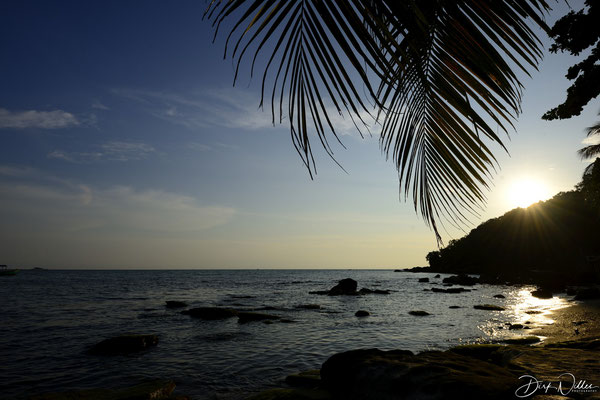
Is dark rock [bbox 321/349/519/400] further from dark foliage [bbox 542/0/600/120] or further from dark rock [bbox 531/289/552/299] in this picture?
dark rock [bbox 531/289/552/299]

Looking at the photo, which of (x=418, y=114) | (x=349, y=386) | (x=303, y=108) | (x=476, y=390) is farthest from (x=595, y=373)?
(x=303, y=108)

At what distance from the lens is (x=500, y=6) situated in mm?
1370

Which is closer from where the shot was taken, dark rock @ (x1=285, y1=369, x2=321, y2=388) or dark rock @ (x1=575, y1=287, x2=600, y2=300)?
dark rock @ (x1=285, y1=369, x2=321, y2=388)

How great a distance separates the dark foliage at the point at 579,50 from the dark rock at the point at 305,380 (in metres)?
10.2

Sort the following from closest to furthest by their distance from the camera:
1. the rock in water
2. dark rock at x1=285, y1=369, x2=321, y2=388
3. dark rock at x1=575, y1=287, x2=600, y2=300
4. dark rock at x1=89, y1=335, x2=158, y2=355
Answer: dark rock at x1=285, y1=369, x2=321, y2=388
dark rock at x1=89, y1=335, x2=158, y2=355
dark rock at x1=575, y1=287, x2=600, y2=300
the rock in water

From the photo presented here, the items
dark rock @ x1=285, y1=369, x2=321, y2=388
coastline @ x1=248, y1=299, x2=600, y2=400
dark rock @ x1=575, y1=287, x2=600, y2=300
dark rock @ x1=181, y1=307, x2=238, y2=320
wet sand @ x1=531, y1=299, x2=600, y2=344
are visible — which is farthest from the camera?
dark rock @ x1=575, y1=287, x2=600, y2=300

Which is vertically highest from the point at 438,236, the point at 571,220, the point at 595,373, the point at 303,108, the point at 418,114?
the point at 571,220

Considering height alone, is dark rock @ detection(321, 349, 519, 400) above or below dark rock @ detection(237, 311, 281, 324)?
→ above

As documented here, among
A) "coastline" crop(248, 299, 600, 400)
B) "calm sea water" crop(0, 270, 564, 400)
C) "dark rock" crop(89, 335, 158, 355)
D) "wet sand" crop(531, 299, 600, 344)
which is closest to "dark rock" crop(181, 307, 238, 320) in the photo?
"calm sea water" crop(0, 270, 564, 400)

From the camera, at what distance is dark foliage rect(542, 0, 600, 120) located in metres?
9.23

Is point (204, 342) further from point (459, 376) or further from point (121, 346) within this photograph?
point (459, 376)

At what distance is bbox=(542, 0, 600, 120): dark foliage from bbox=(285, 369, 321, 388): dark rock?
1016 centimetres

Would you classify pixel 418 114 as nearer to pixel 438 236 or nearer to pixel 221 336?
pixel 438 236

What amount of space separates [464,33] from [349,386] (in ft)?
15.0
